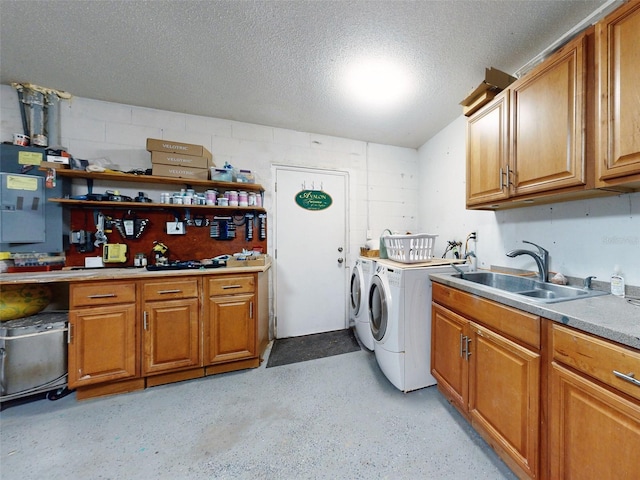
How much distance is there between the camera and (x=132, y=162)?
7.30 feet

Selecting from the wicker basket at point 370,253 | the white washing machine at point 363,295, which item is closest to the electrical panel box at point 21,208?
the white washing machine at point 363,295

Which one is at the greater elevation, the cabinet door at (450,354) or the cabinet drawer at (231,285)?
the cabinet drawer at (231,285)

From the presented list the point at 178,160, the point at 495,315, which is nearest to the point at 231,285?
the point at 178,160

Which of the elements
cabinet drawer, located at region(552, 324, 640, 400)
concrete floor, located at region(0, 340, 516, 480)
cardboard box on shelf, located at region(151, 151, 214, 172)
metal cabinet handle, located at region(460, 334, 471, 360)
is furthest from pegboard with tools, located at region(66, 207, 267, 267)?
cabinet drawer, located at region(552, 324, 640, 400)

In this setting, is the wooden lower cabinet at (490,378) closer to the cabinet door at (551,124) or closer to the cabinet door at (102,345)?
the cabinet door at (551,124)

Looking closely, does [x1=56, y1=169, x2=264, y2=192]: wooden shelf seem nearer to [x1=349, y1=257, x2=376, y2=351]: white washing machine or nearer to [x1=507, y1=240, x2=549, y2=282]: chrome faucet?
[x1=349, y1=257, x2=376, y2=351]: white washing machine

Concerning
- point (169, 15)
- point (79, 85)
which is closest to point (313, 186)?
point (169, 15)

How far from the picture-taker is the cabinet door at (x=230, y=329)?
1926 millimetres

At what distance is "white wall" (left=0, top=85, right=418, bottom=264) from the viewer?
2.09 metres

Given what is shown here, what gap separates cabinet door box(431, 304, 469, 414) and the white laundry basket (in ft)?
1.43

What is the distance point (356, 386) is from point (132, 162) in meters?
2.99

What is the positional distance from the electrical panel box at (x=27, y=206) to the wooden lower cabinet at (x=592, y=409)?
11.5 ft

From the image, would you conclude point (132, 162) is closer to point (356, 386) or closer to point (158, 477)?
point (158, 477)

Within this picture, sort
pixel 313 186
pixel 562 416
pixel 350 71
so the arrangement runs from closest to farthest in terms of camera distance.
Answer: pixel 562 416, pixel 350 71, pixel 313 186
